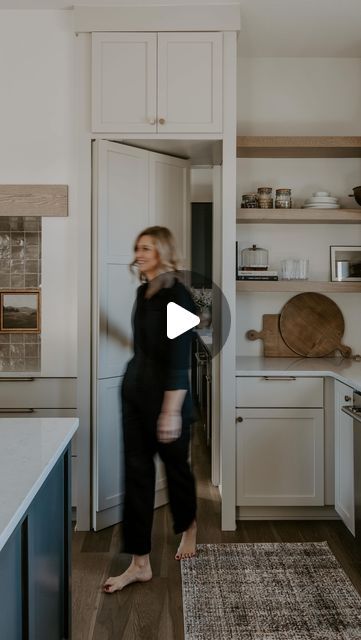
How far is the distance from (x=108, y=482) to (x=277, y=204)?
6.07 feet

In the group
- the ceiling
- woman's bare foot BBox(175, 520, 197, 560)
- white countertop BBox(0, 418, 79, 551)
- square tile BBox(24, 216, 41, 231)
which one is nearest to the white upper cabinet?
the ceiling

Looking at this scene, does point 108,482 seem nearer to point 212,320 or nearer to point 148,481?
point 148,481

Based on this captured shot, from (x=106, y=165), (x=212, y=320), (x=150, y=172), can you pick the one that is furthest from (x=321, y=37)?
(x=212, y=320)

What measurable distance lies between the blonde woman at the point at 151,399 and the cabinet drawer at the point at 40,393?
30.2 inches

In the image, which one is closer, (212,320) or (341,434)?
(341,434)

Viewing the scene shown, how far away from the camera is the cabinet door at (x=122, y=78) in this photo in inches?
120

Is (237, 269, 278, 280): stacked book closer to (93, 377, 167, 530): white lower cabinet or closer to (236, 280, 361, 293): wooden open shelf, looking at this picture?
(236, 280, 361, 293): wooden open shelf

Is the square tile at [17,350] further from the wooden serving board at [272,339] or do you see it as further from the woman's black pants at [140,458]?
the wooden serving board at [272,339]

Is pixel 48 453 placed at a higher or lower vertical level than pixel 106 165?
lower

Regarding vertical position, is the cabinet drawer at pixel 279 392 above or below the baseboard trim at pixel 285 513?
above

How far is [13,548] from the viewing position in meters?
1.19

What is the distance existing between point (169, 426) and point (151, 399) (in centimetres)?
14

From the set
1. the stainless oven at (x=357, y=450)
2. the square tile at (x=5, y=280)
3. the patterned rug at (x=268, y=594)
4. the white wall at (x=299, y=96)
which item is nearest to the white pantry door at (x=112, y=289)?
the square tile at (x=5, y=280)

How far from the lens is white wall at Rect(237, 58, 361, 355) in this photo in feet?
12.0
